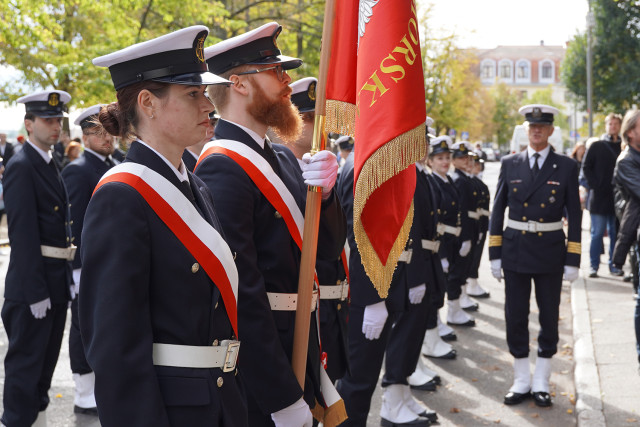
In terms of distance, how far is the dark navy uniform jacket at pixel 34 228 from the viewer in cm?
517

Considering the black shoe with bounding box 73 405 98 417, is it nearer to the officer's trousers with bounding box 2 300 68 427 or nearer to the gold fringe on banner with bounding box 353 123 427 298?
the officer's trousers with bounding box 2 300 68 427

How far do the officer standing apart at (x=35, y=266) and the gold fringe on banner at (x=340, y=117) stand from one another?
2724 mm

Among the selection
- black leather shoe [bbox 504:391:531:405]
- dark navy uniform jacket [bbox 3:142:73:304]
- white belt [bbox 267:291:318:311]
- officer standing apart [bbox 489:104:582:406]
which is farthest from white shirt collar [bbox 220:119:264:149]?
black leather shoe [bbox 504:391:531:405]

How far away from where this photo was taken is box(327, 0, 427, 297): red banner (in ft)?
10.9

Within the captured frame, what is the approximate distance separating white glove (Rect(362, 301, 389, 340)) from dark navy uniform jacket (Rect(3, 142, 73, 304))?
214 centimetres

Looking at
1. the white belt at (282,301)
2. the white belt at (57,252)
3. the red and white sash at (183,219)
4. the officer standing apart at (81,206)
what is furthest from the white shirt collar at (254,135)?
the officer standing apart at (81,206)

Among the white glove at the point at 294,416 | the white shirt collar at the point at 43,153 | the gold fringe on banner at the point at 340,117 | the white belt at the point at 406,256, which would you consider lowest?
the white glove at the point at 294,416

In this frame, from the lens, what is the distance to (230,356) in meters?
2.57

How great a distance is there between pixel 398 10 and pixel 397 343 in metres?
3.26

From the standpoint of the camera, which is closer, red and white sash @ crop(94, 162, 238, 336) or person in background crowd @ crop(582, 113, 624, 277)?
red and white sash @ crop(94, 162, 238, 336)

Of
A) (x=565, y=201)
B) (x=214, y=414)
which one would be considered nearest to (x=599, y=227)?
(x=565, y=201)

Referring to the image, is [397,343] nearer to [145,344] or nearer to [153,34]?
[145,344]

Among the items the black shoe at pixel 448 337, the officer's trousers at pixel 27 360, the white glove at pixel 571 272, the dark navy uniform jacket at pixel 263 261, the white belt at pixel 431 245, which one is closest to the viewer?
the dark navy uniform jacket at pixel 263 261

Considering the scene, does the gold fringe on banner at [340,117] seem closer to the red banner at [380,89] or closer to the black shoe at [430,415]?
the red banner at [380,89]
